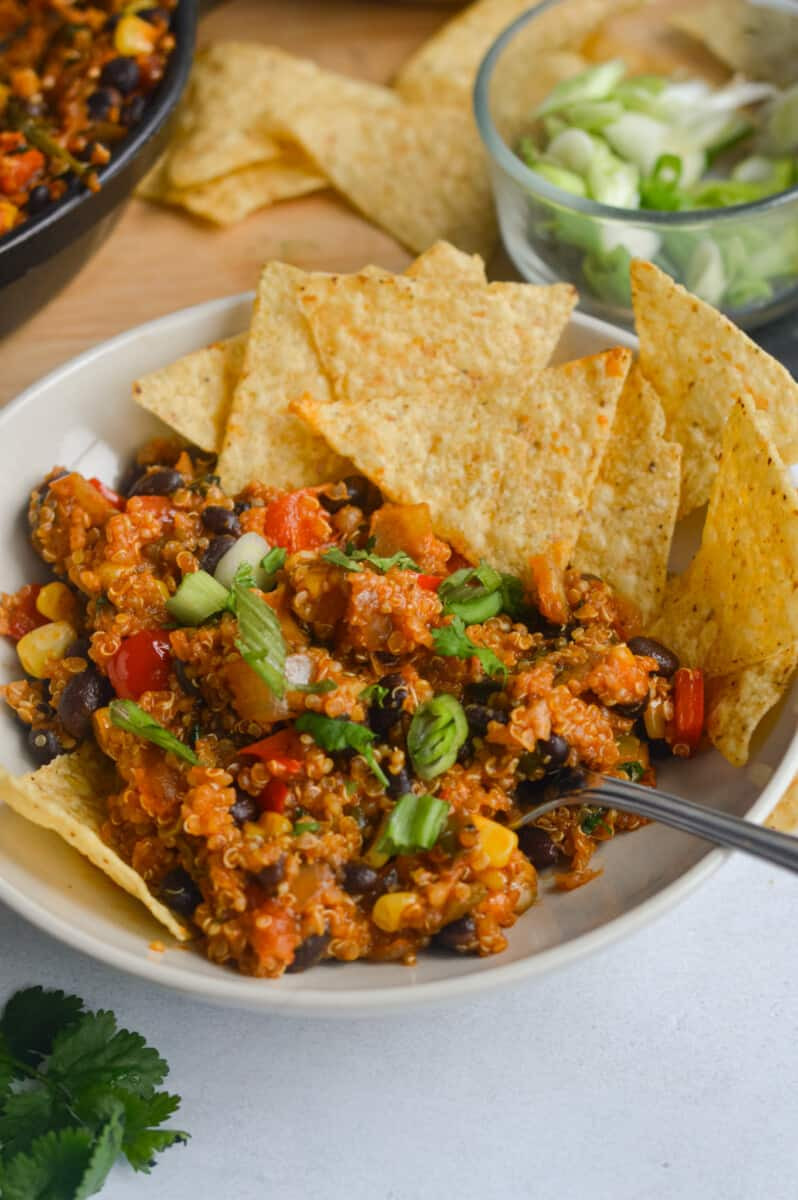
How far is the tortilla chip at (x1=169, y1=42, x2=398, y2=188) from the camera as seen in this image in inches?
180

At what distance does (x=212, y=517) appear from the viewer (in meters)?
3.14

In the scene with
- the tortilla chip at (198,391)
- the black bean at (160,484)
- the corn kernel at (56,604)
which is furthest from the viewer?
the tortilla chip at (198,391)

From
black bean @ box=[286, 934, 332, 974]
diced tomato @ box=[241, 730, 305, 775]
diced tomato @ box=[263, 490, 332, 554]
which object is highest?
diced tomato @ box=[263, 490, 332, 554]

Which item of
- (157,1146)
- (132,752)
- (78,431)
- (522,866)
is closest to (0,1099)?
(157,1146)

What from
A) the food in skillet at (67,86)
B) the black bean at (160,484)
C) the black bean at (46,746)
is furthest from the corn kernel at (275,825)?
the food in skillet at (67,86)

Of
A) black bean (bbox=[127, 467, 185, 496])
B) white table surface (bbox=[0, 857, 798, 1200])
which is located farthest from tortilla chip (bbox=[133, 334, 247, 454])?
white table surface (bbox=[0, 857, 798, 1200])

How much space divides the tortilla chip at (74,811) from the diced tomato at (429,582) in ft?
2.87

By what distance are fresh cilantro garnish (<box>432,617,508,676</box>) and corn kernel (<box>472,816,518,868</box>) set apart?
0.34 meters

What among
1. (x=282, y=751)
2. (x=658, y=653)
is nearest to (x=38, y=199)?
(x=282, y=751)

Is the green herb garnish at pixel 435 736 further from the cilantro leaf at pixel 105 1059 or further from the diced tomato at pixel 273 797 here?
the cilantro leaf at pixel 105 1059

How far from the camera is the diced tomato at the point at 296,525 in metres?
3.18

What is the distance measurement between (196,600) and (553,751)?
2.84 feet

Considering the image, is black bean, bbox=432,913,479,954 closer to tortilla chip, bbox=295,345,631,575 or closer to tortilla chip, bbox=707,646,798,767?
tortilla chip, bbox=707,646,798,767

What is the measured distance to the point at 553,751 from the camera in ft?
8.97
